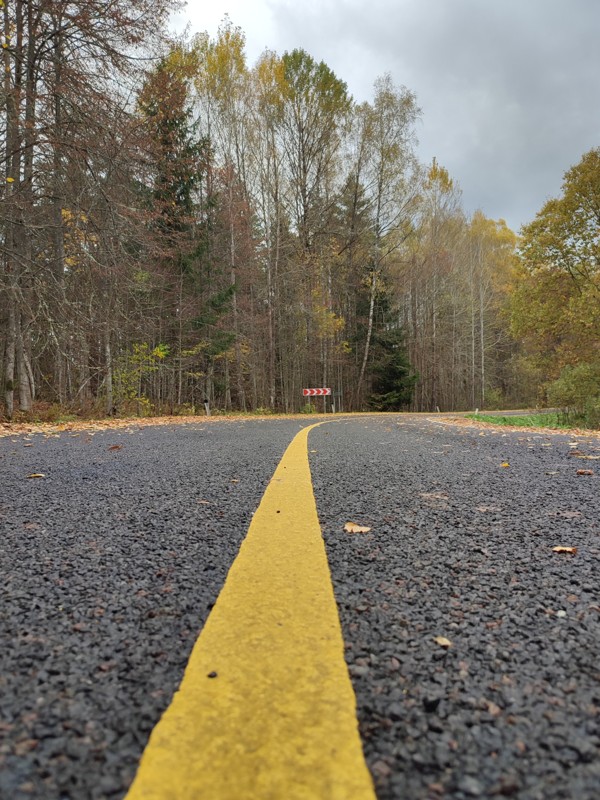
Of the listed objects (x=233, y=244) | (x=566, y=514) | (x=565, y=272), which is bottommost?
(x=566, y=514)

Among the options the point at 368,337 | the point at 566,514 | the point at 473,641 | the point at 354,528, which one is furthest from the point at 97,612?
the point at 368,337

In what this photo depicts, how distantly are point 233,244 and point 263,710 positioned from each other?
759 inches

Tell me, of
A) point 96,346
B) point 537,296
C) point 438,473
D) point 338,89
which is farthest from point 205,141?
point 438,473

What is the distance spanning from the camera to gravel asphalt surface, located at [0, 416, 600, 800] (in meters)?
0.63

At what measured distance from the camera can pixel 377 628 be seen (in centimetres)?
101

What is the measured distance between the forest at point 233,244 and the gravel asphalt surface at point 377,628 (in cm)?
722

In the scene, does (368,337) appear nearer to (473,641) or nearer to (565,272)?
(565,272)

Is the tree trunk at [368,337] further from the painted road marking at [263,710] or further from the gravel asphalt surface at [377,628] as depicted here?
the painted road marking at [263,710]

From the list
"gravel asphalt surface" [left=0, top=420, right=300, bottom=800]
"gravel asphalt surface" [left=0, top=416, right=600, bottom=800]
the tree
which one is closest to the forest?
the tree

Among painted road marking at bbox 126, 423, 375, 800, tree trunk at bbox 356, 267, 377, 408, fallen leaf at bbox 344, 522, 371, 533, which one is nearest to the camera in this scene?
painted road marking at bbox 126, 423, 375, 800

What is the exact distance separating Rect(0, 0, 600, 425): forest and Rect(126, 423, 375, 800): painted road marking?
26.1ft

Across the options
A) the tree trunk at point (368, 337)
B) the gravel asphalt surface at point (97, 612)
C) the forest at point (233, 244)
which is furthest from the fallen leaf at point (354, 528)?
the tree trunk at point (368, 337)

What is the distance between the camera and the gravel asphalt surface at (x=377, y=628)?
63cm

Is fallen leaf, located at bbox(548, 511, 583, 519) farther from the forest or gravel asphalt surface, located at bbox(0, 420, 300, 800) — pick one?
the forest
